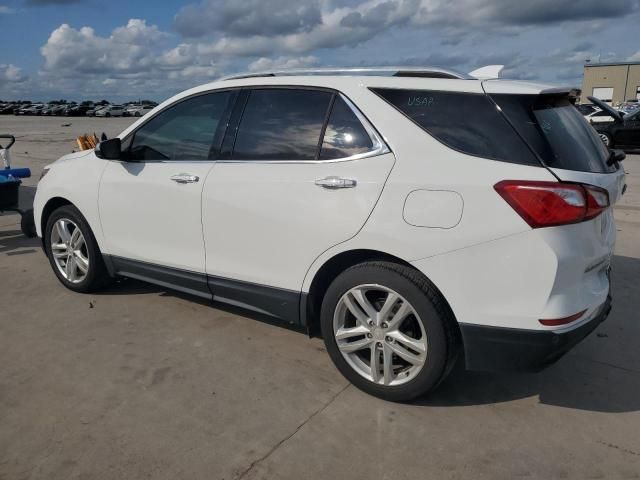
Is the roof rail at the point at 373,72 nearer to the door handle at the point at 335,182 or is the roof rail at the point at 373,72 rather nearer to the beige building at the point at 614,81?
the door handle at the point at 335,182

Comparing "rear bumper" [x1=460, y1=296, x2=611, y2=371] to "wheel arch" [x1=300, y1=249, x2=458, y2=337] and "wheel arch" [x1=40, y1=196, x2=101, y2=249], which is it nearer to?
"wheel arch" [x1=300, y1=249, x2=458, y2=337]

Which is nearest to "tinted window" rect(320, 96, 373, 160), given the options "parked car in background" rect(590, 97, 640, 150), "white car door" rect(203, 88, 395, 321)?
"white car door" rect(203, 88, 395, 321)

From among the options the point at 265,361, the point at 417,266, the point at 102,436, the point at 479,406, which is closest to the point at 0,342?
the point at 102,436

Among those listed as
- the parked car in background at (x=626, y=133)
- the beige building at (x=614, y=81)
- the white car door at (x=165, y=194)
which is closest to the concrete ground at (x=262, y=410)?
the white car door at (x=165, y=194)

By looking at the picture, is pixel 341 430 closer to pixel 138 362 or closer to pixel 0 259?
pixel 138 362

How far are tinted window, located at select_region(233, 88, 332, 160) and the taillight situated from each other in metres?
1.16

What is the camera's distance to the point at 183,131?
3959 mm

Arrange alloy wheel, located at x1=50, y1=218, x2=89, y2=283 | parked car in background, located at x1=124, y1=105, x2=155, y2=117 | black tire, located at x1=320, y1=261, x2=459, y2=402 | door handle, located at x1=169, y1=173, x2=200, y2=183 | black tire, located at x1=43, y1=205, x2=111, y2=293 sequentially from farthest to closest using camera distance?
parked car in background, located at x1=124, y1=105, x2=155, y2=117, alloy wheel, located at x1=50, y1=218, x2=89, y2=283, black tire, located at x1=43, y1=205, x2=111, y2=293, door handle, located at x1=169, y1=173, x2=200, y2=183, black tire, located at x1=320, y1=261, x2=459, y2=402

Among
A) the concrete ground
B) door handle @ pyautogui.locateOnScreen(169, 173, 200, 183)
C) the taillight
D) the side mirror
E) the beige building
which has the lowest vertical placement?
the beige building

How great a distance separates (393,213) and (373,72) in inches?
37.3

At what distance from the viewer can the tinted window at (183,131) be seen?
3793mm

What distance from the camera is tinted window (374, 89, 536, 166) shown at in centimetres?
267

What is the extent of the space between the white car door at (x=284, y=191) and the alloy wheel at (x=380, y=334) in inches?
13.4

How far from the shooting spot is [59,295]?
4.78 meters
